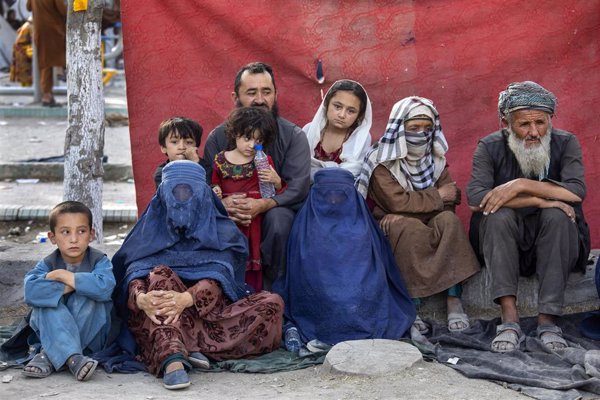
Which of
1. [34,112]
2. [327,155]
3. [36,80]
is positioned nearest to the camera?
[327,155]

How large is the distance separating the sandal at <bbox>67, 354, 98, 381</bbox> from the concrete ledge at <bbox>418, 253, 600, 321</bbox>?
1981mm

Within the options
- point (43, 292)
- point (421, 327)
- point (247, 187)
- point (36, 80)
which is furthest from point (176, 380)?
point (36, 80)

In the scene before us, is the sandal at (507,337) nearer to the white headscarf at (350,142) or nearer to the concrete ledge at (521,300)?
the concrete ledge at (521,300)

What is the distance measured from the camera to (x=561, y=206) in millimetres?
5984

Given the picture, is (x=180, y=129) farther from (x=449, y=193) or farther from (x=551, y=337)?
(x=551, y=337)

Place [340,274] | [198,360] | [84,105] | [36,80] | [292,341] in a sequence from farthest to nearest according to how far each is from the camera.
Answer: [36,80] → [84,105] → [340,274] → [292,341] → [198,360]

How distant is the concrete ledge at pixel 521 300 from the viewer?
6336 millimetres

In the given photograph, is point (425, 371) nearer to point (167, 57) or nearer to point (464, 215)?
point (464, 215)

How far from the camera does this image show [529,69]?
7145mm

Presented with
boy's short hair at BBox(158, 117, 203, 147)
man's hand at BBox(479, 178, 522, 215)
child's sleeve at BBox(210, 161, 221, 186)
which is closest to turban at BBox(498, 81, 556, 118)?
man's hand at BBox(479, 178, 522, 215)

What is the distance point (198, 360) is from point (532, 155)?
2.14m

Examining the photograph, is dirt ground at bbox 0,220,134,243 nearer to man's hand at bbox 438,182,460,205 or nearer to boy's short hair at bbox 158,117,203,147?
boy's short hair at bbox 158,117,203,147

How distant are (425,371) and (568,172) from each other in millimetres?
1500

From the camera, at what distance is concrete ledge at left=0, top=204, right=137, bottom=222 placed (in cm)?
932
